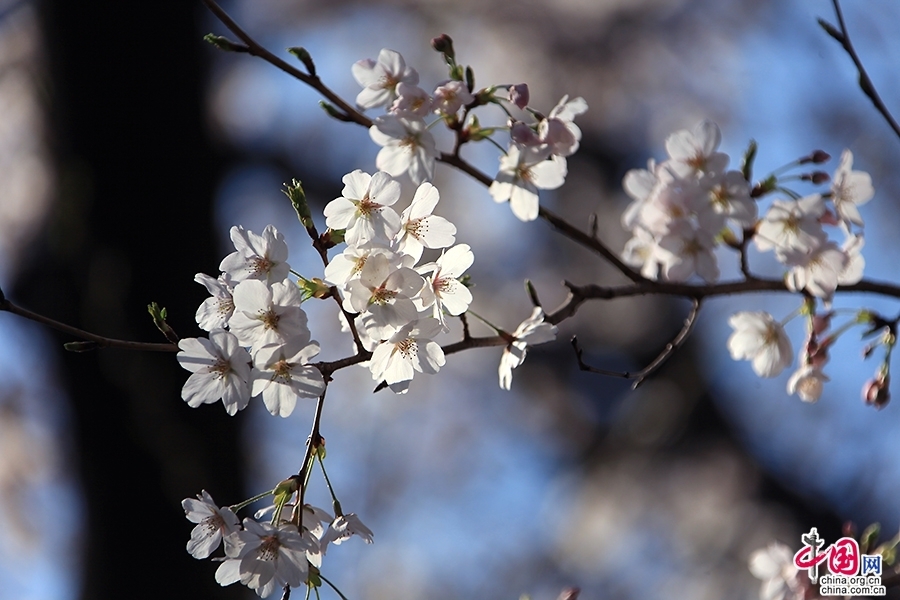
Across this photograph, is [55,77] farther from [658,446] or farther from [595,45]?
[595,45]

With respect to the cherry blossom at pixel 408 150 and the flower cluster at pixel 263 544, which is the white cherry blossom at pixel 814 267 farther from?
the flower cluster at pixel 263 544

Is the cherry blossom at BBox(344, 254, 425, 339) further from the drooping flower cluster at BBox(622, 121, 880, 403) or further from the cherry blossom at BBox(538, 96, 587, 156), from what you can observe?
the drooping flower cluster at BBox(622, 121, 880, 403)

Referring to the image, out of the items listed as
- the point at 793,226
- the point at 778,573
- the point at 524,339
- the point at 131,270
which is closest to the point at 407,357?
the point at 524,339

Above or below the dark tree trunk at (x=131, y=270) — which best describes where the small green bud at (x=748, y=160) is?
above

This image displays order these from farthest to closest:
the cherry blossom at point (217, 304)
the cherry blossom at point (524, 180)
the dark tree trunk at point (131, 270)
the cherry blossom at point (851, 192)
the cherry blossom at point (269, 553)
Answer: the dark tree trunk at point (131, 270), the cherry blossom at point (851, 192), the cherry blossom at point (524, 180), the cherry blossom at point (217, 304), the cherry blossom at point (269, 553)

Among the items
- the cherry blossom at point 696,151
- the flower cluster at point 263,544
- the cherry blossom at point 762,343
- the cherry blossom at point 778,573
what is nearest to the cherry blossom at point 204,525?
the flower cluster at point 263,544

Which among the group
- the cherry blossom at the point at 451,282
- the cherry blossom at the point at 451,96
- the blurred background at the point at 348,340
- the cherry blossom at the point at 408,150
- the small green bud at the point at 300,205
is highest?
the cherry blossom at the point at 451,96

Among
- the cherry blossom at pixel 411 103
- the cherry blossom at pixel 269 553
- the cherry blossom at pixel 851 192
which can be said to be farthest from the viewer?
the cherry blossom at pixel 851 192

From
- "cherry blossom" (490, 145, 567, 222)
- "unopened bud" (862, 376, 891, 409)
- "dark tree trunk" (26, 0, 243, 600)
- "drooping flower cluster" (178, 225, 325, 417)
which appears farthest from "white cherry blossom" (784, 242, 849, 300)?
"dark tree trunk" (26, 0, 243, 600)
